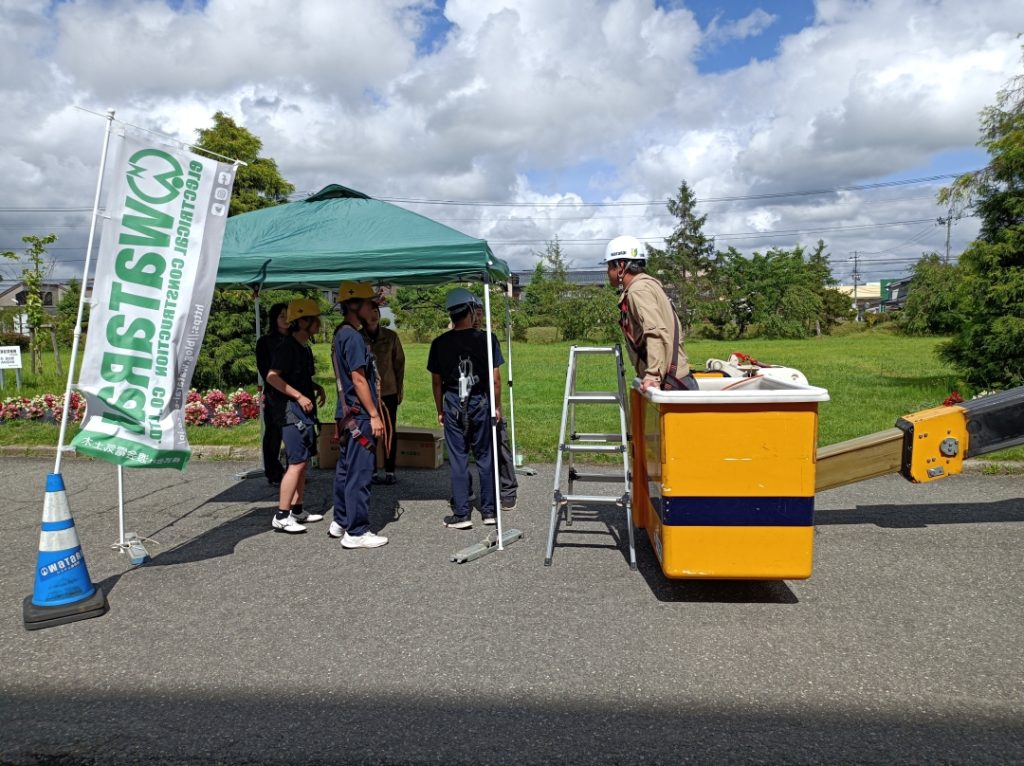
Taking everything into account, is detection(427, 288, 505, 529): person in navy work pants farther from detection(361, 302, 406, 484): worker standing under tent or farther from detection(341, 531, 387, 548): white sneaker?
A: detection(361, 302, 406, 484): worker standing under tent

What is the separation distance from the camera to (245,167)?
1738 cm

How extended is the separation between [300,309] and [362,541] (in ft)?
6.52

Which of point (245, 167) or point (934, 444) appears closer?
point (934, 444)

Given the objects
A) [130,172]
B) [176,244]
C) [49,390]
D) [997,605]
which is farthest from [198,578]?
[49,390]

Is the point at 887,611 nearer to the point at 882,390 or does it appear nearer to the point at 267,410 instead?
the point at 267,410

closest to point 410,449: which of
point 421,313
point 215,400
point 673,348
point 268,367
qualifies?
point 268,367

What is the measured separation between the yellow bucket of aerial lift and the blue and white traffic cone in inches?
138

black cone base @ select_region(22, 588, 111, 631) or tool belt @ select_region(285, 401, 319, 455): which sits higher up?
tool belt @ select_region(285, 401, 319, 455)

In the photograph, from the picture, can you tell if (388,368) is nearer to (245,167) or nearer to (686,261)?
(245,167)

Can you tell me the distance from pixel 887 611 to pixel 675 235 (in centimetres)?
5534

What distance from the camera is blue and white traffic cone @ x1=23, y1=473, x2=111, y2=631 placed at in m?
4.32

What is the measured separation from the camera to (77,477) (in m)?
8.27

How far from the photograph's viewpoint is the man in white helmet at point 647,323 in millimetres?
4867

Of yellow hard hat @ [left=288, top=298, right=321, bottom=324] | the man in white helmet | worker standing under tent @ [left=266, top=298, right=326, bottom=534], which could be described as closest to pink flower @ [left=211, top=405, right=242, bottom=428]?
worker standing under tent @ [left=266, top=298, right=326, bottom=534]
